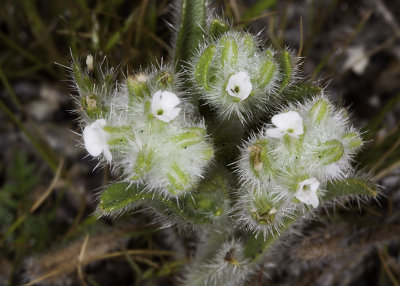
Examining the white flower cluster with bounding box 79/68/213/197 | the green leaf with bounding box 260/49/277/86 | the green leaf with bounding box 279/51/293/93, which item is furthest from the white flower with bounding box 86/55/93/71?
the green leaf with bounding box 279/51/293/93

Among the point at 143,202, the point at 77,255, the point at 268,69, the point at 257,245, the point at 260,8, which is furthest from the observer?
the point at 260,8

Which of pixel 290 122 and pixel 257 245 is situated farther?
pixel 257 245

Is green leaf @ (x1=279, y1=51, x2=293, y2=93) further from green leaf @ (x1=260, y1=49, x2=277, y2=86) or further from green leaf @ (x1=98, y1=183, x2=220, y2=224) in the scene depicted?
green leaf @ (x1=98, y1=183, x2=220, y2=224)

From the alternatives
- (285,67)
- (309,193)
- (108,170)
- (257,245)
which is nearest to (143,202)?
(257,245)

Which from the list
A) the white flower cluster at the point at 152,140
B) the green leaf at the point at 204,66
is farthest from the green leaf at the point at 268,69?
the white flower cluster at the point at 152,140

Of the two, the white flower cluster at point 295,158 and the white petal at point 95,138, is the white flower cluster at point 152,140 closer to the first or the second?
the white petal at point 95,138

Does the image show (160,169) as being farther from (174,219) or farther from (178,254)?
(178,254)

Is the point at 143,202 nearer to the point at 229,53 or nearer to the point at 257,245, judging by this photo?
the point at 257,245

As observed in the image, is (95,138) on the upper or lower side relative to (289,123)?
lower
